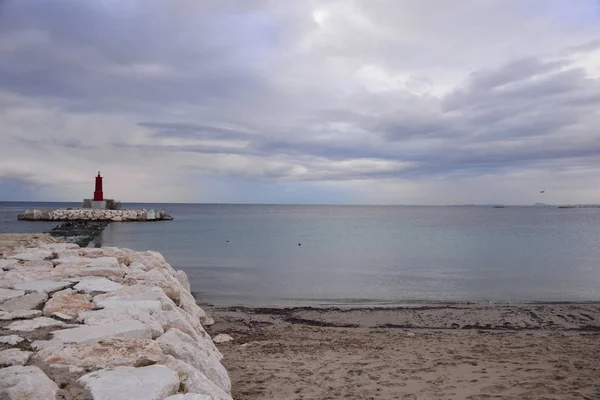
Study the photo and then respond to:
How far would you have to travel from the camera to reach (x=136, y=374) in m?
3.01

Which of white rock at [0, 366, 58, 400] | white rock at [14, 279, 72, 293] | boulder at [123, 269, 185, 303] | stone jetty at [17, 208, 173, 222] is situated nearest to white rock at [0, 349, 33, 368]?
white rock at [0, 366, 58, 400]

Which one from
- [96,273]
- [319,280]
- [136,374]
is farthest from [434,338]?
[319,280]

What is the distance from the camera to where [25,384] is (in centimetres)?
271

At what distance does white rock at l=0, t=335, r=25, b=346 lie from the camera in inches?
136

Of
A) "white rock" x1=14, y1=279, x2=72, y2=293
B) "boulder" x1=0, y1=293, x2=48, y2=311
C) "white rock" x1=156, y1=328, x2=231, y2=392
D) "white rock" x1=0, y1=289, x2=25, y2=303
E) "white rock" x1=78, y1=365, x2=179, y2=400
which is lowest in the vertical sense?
"white rock" x1=156, y1=328, x2=231, y2=392

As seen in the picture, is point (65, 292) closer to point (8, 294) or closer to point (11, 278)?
point (8, 294)

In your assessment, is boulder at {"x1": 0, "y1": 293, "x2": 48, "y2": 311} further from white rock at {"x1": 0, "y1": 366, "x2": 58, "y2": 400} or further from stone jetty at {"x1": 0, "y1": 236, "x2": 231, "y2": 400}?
white rock at {"x1": 0, "y1": 366, "x2": 58, "y2": 400}

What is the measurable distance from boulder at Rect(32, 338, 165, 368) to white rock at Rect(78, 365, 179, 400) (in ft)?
0.46

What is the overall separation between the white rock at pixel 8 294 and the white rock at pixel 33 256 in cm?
246

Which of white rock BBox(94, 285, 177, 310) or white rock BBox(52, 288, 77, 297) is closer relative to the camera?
white rock BBox(94, 285, 177, 310)

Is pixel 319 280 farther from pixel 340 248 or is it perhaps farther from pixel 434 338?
pixel 340 248

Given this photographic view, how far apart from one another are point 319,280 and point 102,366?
1266 centimetres

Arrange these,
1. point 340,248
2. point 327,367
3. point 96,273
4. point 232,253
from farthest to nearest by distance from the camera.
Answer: point 340,248 < point 232,253 < point 96,273 < point 327,367

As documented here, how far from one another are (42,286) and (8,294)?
380 mm
